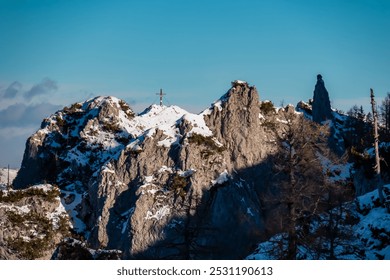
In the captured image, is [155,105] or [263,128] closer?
[263,128]

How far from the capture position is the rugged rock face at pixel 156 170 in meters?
51.5

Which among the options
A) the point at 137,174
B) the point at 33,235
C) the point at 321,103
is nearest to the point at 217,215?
the point at 137,174

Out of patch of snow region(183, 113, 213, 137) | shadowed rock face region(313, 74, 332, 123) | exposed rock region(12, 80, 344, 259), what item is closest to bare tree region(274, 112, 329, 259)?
exposed rock region(12, 80, 344, 259)

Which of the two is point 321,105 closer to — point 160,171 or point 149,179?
point 160,171

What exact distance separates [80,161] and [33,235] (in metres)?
18.8

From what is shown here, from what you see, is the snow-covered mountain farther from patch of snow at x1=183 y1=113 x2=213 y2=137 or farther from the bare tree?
the bare tree

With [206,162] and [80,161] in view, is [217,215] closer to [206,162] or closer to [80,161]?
[206,162]

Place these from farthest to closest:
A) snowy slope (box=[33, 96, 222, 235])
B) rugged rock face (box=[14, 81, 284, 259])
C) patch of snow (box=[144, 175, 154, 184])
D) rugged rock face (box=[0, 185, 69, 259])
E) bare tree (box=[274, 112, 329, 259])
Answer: snowy slope (box=[33, 96, 222, 235])
patch of snow (box=[144, 175, 154, 184])
rugged rock face (box=[14, 81, 284, 259])
rugged rock face (box=[0, 185, 69, 259])
bare tree (box=[274, 112, 329, 259])

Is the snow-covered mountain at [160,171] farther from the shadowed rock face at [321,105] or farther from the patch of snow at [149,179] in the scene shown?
the shadowed rock face at [321,105]

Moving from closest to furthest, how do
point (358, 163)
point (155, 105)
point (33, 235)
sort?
1. point (33, 235)
2. point (358, 163)
3. point (155, 105)

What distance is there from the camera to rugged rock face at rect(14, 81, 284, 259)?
51469 mm

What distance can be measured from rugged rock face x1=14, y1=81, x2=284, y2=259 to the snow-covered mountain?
11 centimetres

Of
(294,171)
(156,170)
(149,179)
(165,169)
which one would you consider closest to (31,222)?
(149,179)
